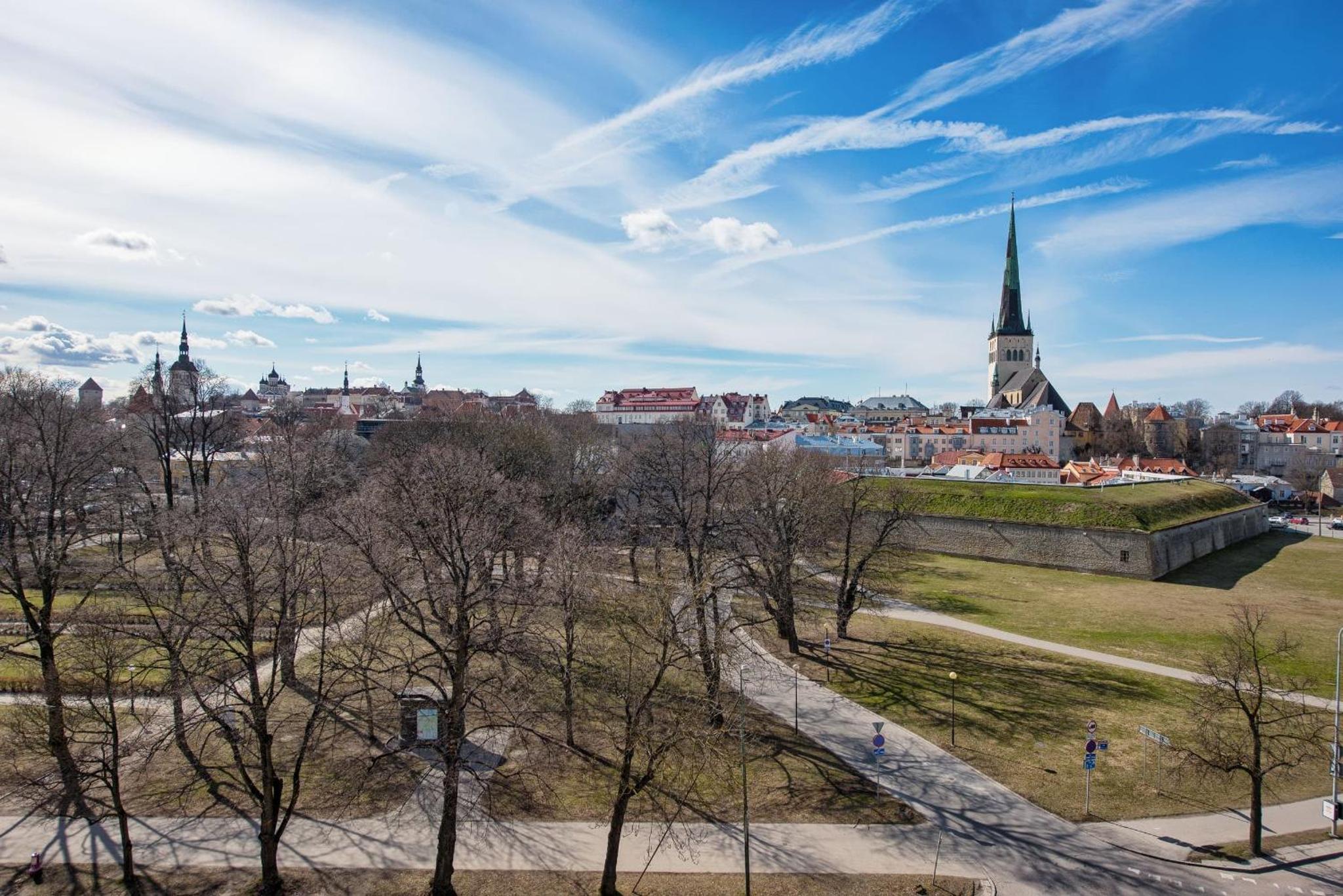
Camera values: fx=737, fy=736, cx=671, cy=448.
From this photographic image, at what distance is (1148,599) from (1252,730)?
881 inches

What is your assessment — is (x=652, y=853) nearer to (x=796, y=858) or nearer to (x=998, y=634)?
(x=796, y=858)

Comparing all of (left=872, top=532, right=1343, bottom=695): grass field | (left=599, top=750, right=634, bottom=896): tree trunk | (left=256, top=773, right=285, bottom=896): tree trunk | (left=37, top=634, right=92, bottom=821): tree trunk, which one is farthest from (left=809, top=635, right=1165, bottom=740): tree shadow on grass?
(left=37, top=634, right=92, bottom=821): tree trunk

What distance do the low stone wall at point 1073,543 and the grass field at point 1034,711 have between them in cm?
1082

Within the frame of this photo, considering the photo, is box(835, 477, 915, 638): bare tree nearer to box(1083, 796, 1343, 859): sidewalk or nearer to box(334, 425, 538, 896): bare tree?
box(334, 425, 538, 896): bare tree

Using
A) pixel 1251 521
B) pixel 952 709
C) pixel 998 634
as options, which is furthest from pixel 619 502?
pixel 1251 521

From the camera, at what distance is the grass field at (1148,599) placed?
26.3 metres

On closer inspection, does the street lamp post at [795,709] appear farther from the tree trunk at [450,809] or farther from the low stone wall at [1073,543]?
the low stone wall at [1073,543]

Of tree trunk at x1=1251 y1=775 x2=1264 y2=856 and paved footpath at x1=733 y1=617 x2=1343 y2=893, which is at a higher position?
tree trunk at x1=1251 y1=775 x2=1264 y2=856

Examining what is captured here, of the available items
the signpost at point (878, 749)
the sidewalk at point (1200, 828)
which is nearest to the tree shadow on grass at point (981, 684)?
the signpost at point (878, 749)

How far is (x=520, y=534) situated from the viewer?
2509 centimetres

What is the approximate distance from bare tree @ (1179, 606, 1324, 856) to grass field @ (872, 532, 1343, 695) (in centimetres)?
512

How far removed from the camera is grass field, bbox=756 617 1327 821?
15.6 metres

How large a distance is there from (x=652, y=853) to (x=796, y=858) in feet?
8.42

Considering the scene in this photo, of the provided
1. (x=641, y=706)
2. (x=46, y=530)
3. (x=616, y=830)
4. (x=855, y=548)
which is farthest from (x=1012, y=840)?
(x=46, y=530)
